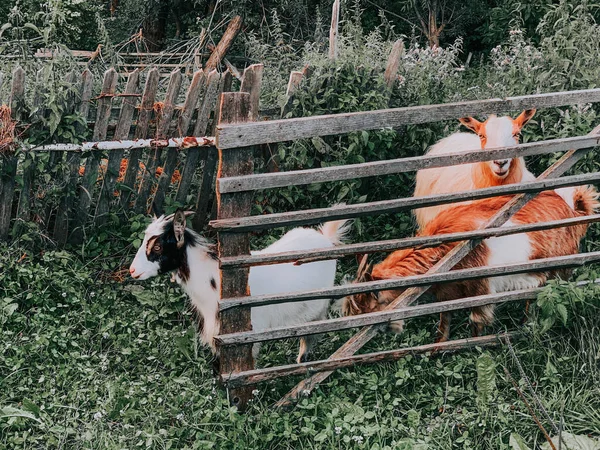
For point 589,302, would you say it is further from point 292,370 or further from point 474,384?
point 292,370

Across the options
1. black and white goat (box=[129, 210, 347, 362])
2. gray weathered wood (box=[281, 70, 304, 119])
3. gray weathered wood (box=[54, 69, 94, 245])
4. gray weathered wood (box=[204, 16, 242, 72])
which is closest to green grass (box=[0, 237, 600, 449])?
black and white goat (box=[129, 210, 347, 362])

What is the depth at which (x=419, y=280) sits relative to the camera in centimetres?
511

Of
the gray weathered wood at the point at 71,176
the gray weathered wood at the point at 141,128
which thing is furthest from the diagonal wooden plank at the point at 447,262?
the gray weathered wood at the point at 71,176

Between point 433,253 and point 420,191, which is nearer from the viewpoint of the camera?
point 433,253

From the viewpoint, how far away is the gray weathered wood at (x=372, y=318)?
4.91m

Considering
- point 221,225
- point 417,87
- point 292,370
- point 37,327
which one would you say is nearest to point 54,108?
point 37,327

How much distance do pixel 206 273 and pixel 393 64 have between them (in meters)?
2.92

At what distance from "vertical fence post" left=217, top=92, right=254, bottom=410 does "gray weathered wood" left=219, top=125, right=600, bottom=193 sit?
0.08m

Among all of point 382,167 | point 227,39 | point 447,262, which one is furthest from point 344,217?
→ point 227,39

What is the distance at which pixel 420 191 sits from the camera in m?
6.69

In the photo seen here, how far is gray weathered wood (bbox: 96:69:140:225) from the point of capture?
6.35 m

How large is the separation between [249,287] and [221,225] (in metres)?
0.64

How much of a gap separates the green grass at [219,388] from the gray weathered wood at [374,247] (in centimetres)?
60

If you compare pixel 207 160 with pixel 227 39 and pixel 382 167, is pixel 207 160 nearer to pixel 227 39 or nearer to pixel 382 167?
pixel 382 167
